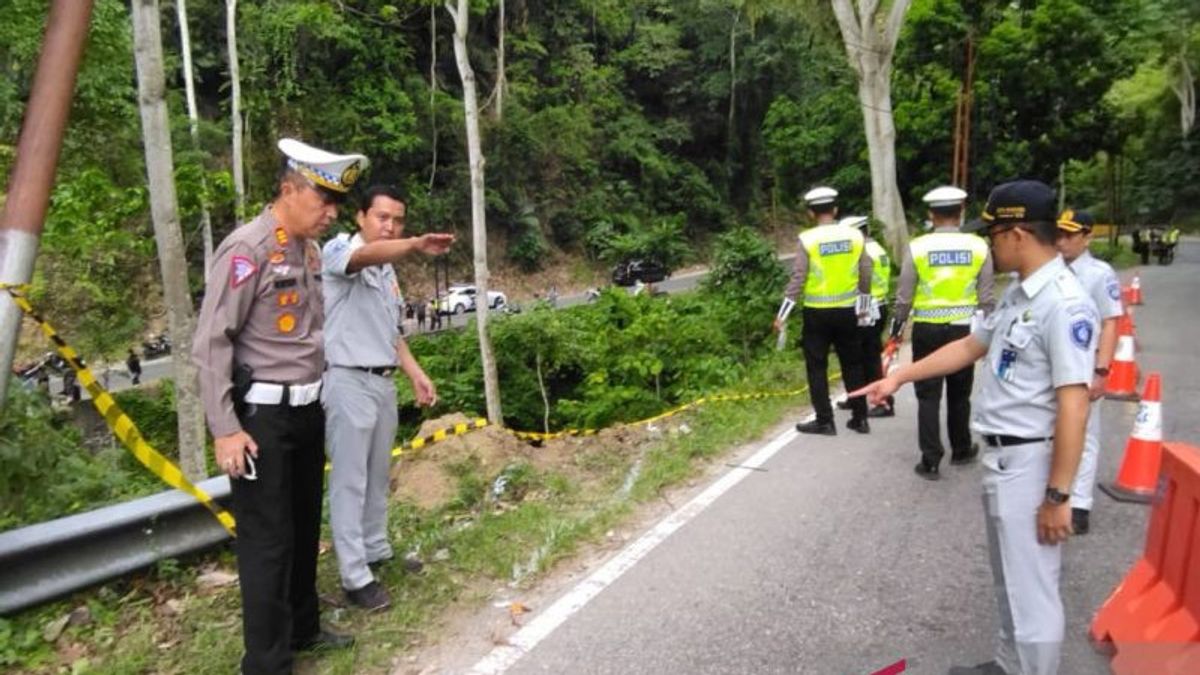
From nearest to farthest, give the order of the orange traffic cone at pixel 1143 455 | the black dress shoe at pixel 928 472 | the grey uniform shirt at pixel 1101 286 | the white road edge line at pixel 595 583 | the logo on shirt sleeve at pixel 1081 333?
the logo on shirt sleeve at pixel 1081 333, the white road edge line at pixel 595 583, the grey uniform shirt at pixel 1101 286, the orange traffic cone at pixel 1143 455, the black dress shoe at pixel 928 472

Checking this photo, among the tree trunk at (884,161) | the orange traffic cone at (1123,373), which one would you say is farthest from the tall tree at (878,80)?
the orange traffic cone at (1123,373)

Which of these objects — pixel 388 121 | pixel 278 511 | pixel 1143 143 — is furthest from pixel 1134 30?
pixel 1143 143

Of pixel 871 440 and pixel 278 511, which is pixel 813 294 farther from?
pixel 278 511

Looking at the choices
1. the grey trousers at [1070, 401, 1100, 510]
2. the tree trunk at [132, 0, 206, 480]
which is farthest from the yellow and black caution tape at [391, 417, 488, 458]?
the grey trousers at [1070, 401, 1100, 510]

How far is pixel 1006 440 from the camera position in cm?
298

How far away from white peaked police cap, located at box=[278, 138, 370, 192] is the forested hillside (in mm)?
9455

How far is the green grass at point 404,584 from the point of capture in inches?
133

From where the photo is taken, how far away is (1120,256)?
35875 millimetres

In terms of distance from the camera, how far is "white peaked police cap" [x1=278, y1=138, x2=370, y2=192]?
3080 mm

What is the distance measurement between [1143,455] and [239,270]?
18.3ft

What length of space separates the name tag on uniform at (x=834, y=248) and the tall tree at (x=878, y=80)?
11650 millimetres

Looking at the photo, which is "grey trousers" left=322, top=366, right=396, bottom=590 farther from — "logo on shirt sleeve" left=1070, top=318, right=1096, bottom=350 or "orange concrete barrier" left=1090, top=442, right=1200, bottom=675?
"orange concrete barrier" left=1090, top=442, right=1200, bottom=675

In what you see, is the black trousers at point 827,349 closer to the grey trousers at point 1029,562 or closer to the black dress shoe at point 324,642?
the grey trousers at point 1029,562

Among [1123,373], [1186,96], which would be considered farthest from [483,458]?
[1186,96]
